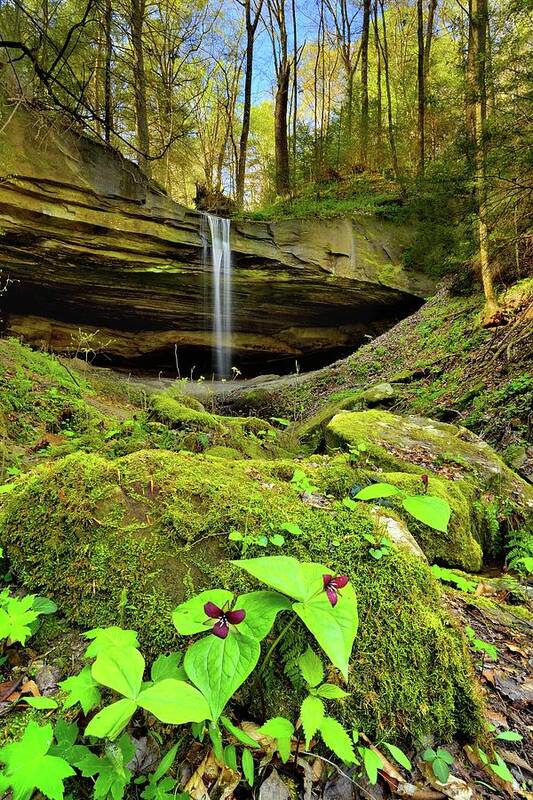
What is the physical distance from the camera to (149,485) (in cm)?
148

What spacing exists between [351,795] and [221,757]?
1.03ft

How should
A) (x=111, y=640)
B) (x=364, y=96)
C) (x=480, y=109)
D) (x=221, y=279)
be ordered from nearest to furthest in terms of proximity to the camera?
(x=111, y=640) → (x=480, y=109) → (x=221, y=279) → (x=364, y=96)

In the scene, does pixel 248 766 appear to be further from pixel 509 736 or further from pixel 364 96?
pixel 364 96

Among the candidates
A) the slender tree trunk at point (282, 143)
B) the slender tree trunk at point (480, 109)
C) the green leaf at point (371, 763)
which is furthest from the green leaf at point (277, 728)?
the slender tree trunk at point (282, 143)

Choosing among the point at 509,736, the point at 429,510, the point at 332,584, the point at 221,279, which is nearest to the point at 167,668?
the point at 332,584

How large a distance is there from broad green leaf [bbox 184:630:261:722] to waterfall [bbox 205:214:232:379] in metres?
10.9

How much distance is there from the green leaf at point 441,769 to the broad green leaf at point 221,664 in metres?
0.62

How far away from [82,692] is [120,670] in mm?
177

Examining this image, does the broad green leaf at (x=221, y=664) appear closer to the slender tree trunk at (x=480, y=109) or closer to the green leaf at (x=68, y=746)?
the green leaf at (x=68, y=746)

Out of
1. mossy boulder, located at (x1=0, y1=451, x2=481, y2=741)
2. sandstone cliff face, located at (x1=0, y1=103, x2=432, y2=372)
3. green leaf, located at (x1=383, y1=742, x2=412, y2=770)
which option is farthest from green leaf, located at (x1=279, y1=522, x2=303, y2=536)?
sandstone cliff face, located at (x1=0, y1=103, x2=432, y2=372)

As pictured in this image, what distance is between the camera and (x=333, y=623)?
832 mm

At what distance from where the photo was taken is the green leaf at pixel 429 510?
117cm

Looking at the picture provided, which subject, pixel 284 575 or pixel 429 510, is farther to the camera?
pixel 429 510

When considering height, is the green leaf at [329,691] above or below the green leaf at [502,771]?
above
